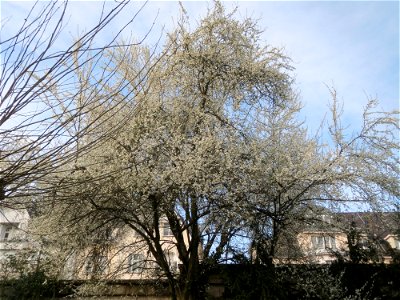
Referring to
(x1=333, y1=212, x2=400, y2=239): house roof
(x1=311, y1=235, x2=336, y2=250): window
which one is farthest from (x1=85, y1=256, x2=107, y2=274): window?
(x1=333, y1=212, x2=400, y2=239): house roof

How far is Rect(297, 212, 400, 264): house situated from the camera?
8430 millimetres

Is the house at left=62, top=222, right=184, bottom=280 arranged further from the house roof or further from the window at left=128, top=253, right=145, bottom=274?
the house roof

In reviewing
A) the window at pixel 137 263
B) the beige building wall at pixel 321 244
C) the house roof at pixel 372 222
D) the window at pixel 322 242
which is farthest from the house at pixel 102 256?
the house roof at pixel 372 222

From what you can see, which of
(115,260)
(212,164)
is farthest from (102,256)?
(212,164)

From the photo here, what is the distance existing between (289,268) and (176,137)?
368cm

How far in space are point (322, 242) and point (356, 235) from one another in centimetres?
121

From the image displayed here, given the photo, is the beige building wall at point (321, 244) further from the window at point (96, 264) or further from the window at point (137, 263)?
the window at point (96, 264)

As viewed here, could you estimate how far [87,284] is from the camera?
846 cm

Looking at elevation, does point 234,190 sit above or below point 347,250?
above

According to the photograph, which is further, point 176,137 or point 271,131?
point 271,131

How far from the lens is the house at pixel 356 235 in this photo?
8430mm

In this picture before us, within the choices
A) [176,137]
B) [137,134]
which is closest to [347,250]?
[176,137]

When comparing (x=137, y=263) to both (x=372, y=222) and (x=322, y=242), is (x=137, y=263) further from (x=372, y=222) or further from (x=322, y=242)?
(x=372, y=222)

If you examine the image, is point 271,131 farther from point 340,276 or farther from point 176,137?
point 340,276
